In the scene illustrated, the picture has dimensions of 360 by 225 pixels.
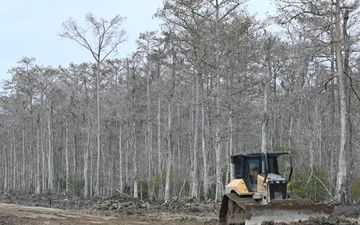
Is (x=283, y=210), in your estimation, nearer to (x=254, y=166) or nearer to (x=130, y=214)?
(x=254, y=166)

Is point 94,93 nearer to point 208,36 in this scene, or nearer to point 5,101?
point 5,101

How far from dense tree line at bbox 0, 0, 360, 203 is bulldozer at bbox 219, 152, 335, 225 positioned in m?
7.34

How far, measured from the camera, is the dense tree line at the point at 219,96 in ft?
71.2

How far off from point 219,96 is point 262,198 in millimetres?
12575

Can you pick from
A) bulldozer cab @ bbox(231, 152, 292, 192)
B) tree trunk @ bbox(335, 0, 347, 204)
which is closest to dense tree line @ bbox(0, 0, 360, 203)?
tree trunk @ bbox(335, 0, 347, 204)

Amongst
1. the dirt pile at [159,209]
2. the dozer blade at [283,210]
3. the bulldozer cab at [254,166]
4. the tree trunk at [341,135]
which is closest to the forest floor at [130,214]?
the dirt pile at [159,209]

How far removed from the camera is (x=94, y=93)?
4809 centimetres

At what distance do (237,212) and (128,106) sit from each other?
30455 mm

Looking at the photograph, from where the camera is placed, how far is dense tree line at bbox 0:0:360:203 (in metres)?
21.7

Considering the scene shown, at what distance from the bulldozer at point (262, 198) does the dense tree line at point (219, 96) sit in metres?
7.34

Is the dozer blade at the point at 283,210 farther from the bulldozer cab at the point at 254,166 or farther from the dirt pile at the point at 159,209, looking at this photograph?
the dirt pile at the point at 159,209

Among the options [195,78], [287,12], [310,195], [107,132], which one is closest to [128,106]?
[107,132]

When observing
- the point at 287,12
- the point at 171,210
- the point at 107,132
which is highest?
the point at 287,12

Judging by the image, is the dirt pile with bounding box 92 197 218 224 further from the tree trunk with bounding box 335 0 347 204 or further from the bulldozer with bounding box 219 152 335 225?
the bulldozer with bounding box 219 152 335 225
